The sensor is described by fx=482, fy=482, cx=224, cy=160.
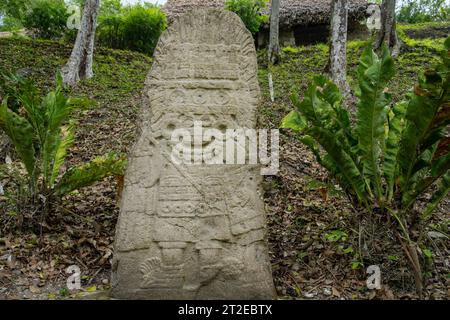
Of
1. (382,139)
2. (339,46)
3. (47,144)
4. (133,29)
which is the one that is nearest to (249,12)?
(133,29)

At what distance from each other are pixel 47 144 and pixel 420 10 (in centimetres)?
1455

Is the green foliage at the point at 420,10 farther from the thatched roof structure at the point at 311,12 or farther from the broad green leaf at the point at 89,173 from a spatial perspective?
the broad green leaf at the point at 89,173

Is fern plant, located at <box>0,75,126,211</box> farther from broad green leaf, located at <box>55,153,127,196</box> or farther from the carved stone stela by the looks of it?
the carved stone stela

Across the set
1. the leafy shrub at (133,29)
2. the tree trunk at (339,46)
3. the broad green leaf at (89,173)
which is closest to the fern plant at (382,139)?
the broad green leaf at (89,173)

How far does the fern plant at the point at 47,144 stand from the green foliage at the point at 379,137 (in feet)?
5.72

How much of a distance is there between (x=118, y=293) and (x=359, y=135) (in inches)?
81.4

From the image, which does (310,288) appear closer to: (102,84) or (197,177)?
(197,177)

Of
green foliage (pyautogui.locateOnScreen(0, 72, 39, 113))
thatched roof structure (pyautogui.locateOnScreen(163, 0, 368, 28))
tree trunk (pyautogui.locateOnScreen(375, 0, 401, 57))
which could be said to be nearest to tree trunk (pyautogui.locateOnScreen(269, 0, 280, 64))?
tree trunk (pyautogui.locateOnScreen(375, 0, 401, 57))

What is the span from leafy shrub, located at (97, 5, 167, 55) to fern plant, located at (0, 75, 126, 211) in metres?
7.69

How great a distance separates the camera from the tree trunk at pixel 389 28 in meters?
9.01

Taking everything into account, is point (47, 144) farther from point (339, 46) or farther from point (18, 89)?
point (339, 46)

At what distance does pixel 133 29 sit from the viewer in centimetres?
1173

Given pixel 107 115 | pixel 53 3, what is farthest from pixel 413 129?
pixel 53 3

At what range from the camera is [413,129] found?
3.33 meters
